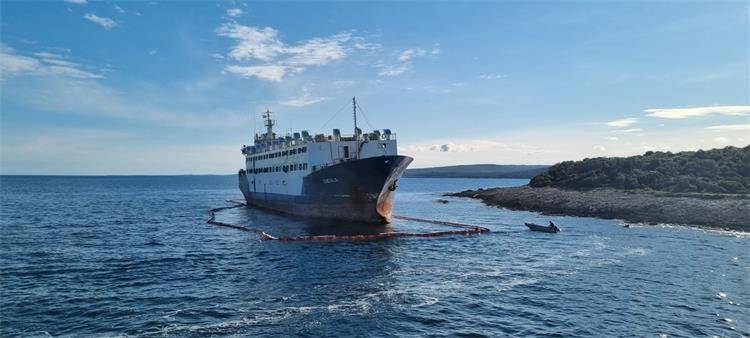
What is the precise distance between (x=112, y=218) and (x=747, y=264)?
71.8 metres

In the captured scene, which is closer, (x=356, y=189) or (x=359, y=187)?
(x=359, y=187)

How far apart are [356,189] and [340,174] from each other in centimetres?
238

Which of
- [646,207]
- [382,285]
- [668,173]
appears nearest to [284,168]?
[382,285]

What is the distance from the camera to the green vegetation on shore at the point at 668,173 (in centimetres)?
6731

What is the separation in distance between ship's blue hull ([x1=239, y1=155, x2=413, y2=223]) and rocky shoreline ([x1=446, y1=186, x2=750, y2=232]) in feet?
101

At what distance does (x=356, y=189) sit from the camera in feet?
162

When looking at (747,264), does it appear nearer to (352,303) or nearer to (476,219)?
(352,303)

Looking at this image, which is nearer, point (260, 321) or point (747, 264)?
point (260, 321)

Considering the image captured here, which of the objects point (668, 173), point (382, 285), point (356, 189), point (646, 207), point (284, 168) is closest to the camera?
point (382, 285)

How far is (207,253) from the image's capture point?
36750 millimetres

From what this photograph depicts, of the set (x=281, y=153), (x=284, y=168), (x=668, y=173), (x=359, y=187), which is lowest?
(x=359, y=187)

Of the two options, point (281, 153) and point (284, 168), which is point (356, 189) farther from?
point (281, 153)

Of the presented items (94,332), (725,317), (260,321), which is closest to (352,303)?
(260,321)

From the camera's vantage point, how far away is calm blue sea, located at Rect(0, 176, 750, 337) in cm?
1973
